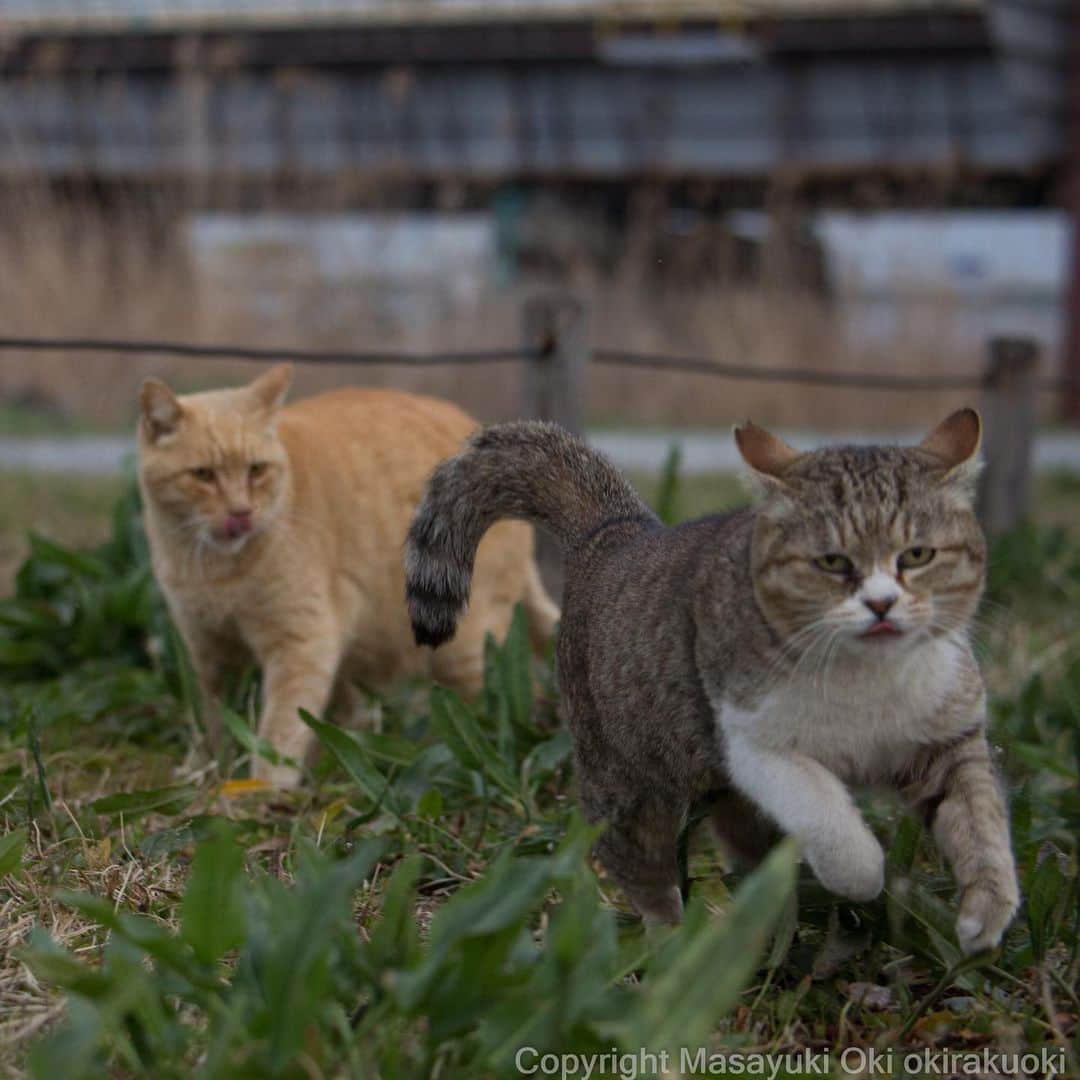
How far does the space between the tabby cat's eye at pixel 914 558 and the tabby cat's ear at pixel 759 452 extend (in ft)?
0.73

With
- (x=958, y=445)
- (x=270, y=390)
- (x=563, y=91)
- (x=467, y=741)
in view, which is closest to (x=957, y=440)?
(x=958, y=445)

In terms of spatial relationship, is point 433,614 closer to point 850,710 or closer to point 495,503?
point 495,503

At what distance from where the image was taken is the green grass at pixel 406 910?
1645 millimetres

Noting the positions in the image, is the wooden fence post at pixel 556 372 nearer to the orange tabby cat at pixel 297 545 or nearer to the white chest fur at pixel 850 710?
the orange tabby cat at pixel 297 545

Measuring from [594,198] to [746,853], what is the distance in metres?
10.4

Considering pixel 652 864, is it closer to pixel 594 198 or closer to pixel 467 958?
pixel 467 958

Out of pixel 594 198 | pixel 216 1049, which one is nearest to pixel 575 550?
pixel 216 1049

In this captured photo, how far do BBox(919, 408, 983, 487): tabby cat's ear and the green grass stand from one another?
45 centimetres

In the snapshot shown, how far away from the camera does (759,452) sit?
2287mm

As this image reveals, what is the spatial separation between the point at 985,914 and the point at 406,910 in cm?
77

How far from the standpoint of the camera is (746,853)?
2.51 meters

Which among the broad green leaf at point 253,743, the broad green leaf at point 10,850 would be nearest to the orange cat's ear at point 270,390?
the broad green leaf at point 253,743

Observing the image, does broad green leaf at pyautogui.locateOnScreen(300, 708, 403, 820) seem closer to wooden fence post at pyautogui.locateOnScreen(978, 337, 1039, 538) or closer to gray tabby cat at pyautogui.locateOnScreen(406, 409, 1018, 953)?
gray tabby cat at pyautogui.locateOnScreen(406, 409, 1018, 953)

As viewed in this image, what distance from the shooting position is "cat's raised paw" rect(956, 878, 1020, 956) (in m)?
2.01
